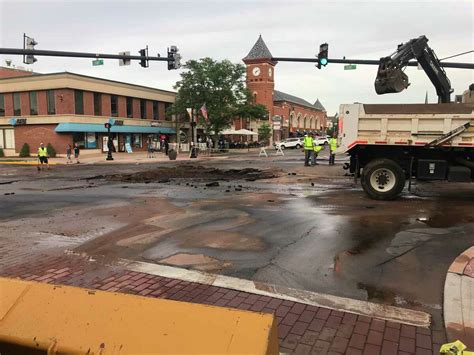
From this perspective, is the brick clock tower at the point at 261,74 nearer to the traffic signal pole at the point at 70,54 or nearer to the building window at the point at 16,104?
the building window at the point at 16,104

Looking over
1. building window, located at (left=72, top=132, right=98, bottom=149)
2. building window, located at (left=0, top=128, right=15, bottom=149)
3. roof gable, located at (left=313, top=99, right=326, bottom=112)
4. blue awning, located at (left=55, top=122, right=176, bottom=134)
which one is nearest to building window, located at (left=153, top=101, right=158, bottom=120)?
blue awning, located at (left=55, top=122, right=176, bottom=134)

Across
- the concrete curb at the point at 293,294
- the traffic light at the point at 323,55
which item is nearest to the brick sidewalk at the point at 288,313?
the concrete curb at the point at 293,294

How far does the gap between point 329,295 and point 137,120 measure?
156ft

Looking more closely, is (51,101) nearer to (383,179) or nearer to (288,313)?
(383,179)

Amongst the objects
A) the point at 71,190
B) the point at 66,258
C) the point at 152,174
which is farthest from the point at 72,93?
the point at 66,258

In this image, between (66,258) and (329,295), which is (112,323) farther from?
(66,258)

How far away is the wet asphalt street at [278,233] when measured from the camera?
18.2 feet

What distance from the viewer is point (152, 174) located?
65.7 feet

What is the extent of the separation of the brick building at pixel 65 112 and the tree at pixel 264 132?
21.8 m

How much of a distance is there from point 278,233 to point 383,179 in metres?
5.05

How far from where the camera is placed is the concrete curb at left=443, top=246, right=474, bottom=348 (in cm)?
391

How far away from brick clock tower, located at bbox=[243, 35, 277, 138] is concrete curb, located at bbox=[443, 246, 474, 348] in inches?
2784

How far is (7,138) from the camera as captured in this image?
45500mm

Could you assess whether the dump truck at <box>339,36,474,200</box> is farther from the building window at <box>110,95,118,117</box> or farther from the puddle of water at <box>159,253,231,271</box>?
the building window at <box>110,95,118,117</box>
